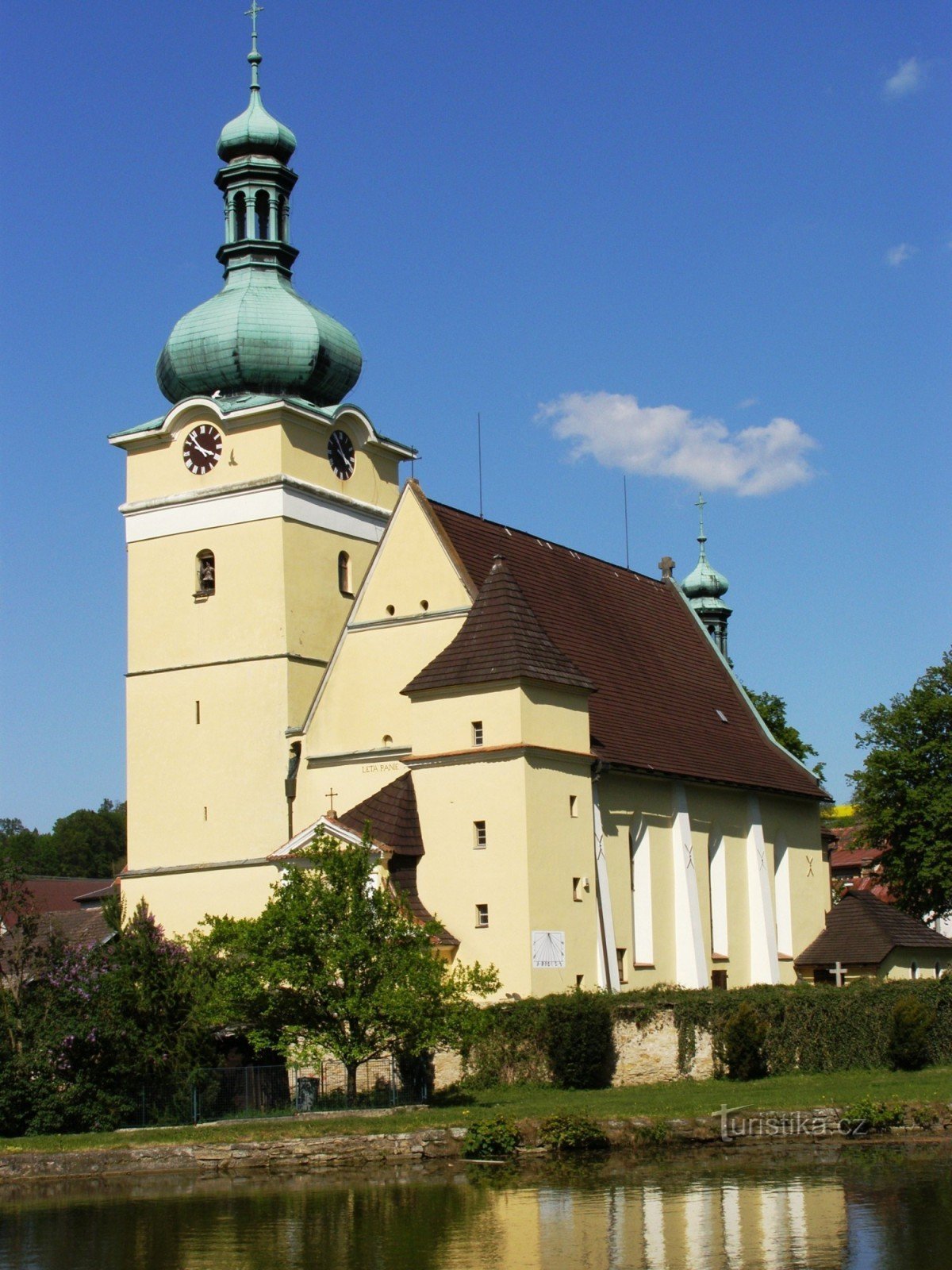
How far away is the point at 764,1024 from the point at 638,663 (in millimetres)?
15088

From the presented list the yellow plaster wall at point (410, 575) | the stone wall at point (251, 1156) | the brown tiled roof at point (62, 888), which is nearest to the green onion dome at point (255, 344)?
the yellow plaster wall at point (410, 575)

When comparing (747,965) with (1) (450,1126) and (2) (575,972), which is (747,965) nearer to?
(2) (575,972)

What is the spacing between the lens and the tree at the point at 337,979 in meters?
29.0

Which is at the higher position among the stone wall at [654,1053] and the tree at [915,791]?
the tree at [915,791]

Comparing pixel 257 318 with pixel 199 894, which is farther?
pixel 257 318

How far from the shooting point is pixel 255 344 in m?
46.2

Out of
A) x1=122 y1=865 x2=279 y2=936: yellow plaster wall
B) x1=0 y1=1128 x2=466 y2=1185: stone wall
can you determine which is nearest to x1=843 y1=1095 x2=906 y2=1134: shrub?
x1=0 y1=1128 x2=466 y2=1185: stone wall

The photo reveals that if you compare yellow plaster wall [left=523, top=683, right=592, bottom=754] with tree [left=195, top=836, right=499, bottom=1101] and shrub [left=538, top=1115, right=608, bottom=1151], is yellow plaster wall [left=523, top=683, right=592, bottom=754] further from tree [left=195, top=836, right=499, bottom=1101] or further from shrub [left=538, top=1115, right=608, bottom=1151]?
shrub [left=538, top=1115, right=608, bottom=1151]

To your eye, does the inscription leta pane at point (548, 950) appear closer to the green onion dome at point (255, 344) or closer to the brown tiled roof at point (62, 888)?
the green onion dome at point (255, 344)

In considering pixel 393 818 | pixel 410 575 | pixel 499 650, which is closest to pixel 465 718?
pixel 499 650

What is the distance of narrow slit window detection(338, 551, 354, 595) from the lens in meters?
47.0

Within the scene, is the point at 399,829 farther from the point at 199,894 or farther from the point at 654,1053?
the point at 199,894

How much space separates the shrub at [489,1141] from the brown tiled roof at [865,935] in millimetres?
21976

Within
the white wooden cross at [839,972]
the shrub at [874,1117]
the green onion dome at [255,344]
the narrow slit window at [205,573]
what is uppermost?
the green onion dome at [255,344]
